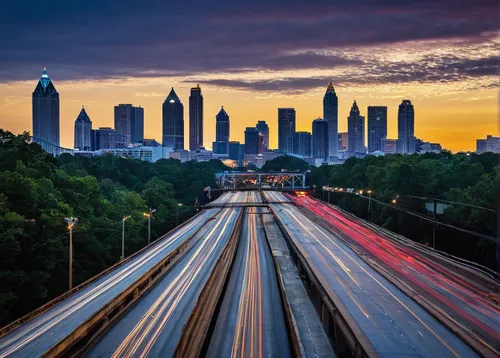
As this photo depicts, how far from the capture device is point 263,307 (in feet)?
102

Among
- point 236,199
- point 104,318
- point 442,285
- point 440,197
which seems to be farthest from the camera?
point 236,199

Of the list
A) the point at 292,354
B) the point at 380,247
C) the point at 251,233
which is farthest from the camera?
the point at 251,233

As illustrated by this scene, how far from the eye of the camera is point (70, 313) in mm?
27672

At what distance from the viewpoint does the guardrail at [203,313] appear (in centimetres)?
2241

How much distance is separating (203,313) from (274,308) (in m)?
4.41

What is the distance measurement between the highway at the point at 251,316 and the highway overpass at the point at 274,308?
0.08 metres

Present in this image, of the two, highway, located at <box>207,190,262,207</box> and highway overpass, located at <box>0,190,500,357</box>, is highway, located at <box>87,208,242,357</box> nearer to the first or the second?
highway overpass, located at <box>0,190,500,357</box>

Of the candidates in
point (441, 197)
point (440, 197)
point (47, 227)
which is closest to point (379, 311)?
point (47, 227)

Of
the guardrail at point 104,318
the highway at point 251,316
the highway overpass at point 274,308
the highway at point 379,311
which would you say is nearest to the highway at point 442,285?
the highway overpass at point 274,308

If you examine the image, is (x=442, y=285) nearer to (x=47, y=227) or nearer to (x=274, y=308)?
(x=274, y=308)

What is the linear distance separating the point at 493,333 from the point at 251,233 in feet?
149

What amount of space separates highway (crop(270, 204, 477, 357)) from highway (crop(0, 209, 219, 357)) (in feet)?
39.4

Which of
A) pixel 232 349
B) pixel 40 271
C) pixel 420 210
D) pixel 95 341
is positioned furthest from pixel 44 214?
pixel 420 210

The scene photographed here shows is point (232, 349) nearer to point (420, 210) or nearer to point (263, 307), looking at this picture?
point (263, 307)
